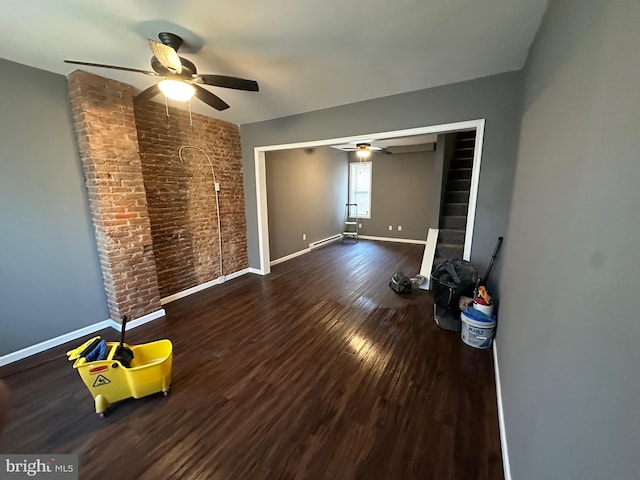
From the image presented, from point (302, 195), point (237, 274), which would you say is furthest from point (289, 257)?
point (302, 195)

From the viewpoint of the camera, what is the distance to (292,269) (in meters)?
5.07

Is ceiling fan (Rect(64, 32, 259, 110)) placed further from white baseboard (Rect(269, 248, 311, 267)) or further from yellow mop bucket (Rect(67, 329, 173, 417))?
white baseboard (Rect(269, 248, 311, 267))

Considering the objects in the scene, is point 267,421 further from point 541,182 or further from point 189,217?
point 189,217

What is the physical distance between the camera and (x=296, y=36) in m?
1.97

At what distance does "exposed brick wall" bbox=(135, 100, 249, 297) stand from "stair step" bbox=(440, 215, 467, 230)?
11.8 feet

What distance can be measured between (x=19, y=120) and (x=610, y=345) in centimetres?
408

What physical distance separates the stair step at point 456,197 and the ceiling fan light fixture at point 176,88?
4199mm

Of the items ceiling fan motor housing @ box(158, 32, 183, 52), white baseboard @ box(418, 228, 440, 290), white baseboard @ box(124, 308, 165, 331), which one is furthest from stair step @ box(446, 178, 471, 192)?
white baseboard @ box(124, 308, 165, 331)

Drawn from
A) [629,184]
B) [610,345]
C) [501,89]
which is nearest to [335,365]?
[610,345]

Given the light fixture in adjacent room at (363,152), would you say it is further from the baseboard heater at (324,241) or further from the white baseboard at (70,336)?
the white baseboard at (70,336)

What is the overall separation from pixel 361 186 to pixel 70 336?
7082mm

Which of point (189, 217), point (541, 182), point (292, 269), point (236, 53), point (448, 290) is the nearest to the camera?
point (541, 182)

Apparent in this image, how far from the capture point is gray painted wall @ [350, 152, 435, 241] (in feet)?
22.5

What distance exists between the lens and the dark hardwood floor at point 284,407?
1.51 m
